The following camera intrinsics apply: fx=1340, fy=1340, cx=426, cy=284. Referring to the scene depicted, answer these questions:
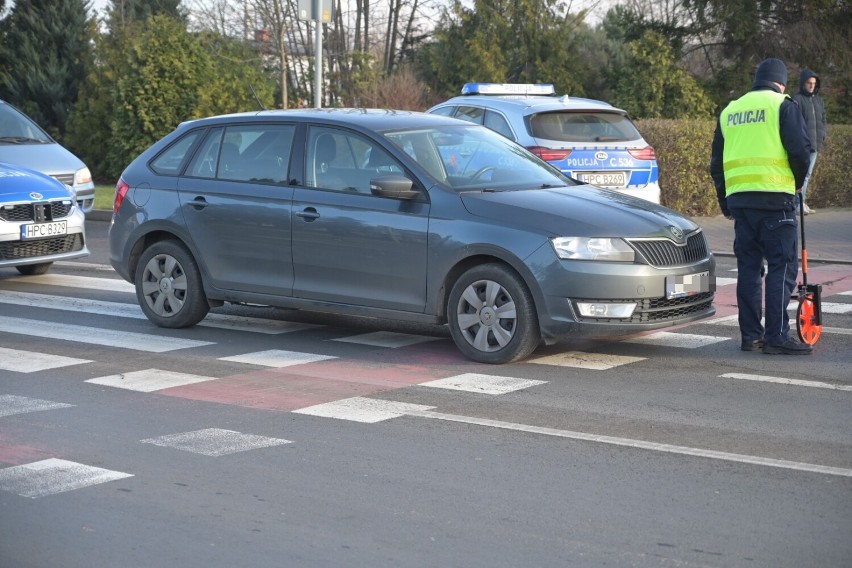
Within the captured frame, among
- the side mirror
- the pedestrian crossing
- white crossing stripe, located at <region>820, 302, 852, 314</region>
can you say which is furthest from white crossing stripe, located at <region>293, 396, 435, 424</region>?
white crossing stripe, located at <region>820, 302, 852, 314</region>

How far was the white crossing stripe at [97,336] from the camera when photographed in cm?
958

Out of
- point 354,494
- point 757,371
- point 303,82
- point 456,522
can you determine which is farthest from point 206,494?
point 303,82

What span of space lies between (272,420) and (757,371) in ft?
10.4

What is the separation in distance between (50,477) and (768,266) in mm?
4968

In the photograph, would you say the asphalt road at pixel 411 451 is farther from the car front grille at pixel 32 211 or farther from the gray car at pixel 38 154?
the gray car at pixel 38 154

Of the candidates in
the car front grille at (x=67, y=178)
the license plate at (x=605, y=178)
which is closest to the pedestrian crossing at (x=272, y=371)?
the license plate at (x=605, y=178)

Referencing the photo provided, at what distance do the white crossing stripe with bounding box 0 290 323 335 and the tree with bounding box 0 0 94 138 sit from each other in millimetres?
19747

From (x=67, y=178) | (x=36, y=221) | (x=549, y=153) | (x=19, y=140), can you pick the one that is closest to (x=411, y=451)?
(x=36, y=221)

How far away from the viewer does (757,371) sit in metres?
8.42

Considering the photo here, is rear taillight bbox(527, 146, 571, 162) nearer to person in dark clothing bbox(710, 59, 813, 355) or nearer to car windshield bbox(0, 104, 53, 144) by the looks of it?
person in dark clothing bbox(710, 59, 813, 355)

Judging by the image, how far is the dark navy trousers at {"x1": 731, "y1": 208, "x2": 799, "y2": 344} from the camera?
8.84 meters

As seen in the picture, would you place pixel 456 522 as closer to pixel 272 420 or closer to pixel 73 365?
pixel 272 420

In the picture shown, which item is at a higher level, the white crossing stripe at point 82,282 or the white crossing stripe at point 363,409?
the white crossing stripe at point 82,282

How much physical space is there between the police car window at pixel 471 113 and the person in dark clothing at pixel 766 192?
6629 millimetres
